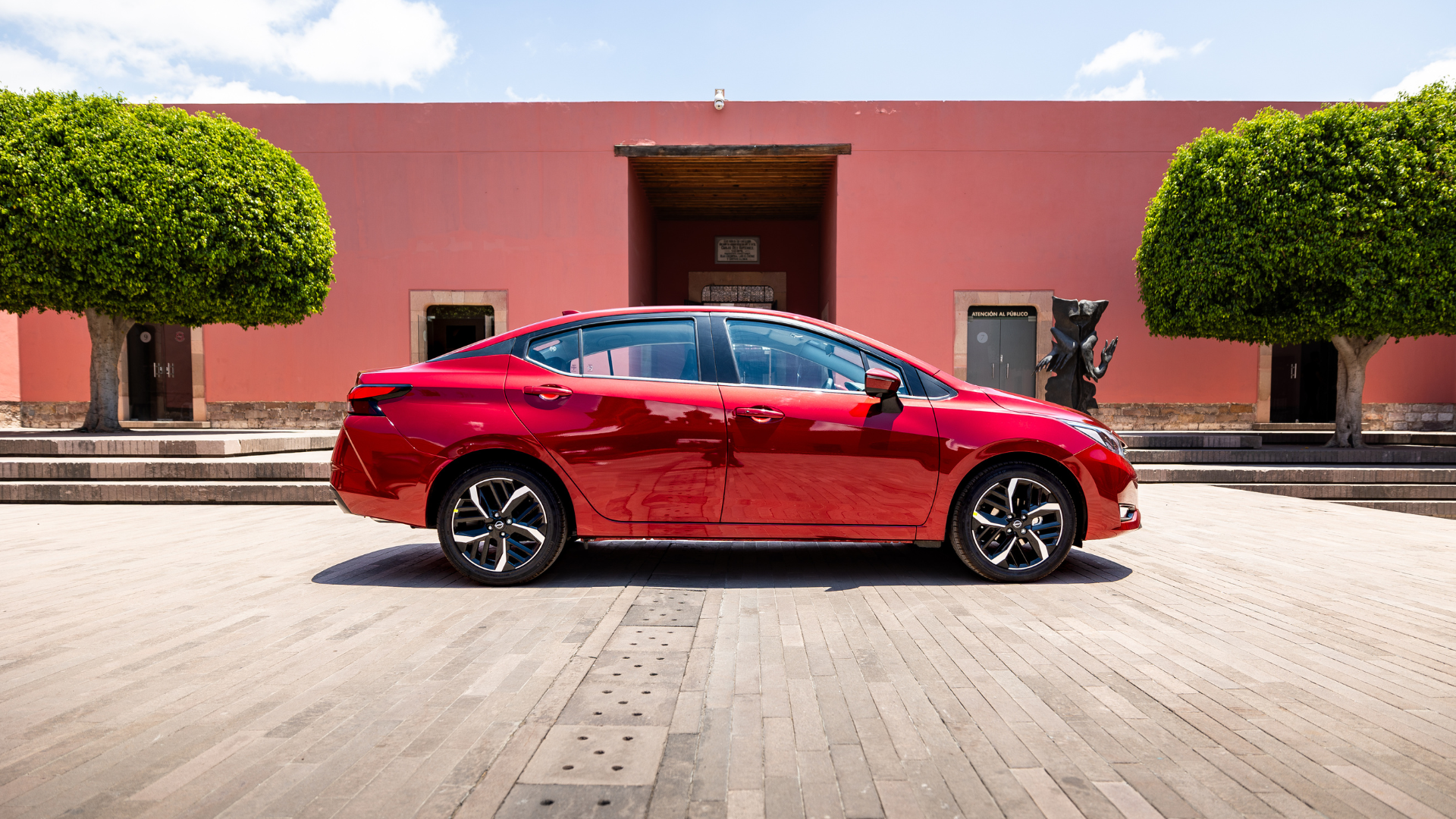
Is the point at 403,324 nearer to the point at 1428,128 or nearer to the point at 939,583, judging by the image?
the point at 939,583

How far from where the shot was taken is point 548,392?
4070 millimetres

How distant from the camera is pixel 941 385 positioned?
13.9ft

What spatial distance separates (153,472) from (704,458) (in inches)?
280

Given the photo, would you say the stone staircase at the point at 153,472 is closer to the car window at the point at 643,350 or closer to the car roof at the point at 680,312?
the car roof at the point at 680,312

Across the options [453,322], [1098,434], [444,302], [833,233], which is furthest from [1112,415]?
[444,302]

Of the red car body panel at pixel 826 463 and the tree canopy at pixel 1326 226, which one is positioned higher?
the tree canopy at pixel 1326 226

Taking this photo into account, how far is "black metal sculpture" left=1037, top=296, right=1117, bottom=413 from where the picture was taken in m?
11.8

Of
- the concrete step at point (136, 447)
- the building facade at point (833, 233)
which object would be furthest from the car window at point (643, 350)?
the building facade at point (833, 233)

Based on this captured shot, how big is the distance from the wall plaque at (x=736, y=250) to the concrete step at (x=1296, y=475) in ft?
42.8

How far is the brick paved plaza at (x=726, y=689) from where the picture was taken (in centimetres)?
191

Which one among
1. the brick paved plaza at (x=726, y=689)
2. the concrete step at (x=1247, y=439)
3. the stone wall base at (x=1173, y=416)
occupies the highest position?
the stone wall base at (x=1173, y=416)

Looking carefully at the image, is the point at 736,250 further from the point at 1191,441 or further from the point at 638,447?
the point at 638,447

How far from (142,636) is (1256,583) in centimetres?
567

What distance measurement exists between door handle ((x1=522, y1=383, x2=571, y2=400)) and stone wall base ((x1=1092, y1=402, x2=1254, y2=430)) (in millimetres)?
14513
